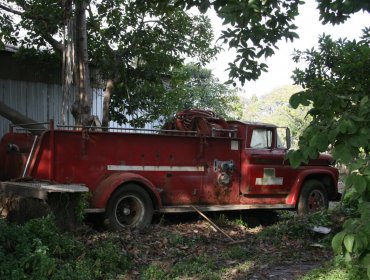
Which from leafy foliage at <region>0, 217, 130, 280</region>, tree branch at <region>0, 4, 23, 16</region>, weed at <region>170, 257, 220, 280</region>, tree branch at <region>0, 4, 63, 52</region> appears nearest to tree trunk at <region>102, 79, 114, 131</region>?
tree branch at <region>0, 4, 63, 52</region>

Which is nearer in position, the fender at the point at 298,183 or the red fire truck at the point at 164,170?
the red fire truck at the point at 164,170

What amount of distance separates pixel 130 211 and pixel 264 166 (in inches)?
125

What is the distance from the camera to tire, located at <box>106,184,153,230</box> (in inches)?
328

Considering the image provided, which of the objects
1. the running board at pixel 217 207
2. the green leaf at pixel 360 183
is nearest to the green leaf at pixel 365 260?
the green leaf at pixel 360 183

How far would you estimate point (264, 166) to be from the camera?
1016cm

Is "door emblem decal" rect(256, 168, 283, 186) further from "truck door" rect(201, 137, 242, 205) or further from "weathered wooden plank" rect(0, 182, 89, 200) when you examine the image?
"weathered wooden plank" rect(0, 182, 89, 200)

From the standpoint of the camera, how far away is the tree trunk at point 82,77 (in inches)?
434

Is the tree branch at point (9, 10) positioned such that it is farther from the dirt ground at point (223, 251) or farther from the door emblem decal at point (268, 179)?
the door emblem decal at point (268, 179)

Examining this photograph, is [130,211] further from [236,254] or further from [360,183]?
[360,183]

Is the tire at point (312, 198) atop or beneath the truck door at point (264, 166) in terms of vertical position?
beneath

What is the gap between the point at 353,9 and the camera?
458 centimetres

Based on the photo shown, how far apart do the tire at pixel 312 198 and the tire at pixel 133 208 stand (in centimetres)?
387

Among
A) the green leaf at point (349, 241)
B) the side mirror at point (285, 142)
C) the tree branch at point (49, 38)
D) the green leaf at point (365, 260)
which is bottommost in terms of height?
the green leaf at point (365, 260)

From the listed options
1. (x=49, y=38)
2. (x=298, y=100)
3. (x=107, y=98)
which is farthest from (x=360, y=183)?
(x=49, y=38)
